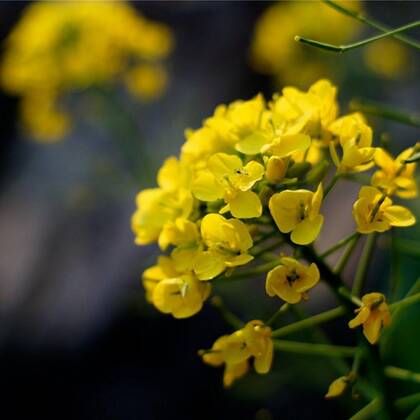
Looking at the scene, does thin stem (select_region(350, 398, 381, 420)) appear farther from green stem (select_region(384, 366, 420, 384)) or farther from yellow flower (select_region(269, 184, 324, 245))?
yellow flower (select_region(269, 184, 324, 245))

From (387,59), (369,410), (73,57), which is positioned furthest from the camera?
(387,59)

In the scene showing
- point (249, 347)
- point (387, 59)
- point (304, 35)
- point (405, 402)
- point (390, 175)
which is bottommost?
point (387, 59)

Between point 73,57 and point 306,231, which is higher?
point 306,231

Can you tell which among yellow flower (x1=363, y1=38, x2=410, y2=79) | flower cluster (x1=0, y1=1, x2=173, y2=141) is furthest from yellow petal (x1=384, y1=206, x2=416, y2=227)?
yellow flower (x1=363, y1=38, x2=410, y2=79)

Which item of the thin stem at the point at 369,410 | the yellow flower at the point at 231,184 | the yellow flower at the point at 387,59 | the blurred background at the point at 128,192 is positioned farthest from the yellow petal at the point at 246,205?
the yellow flower at the point at 387,59

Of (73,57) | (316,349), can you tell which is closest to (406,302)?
(316,349)

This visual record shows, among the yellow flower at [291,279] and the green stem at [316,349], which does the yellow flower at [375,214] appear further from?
the green stem at [316,349]

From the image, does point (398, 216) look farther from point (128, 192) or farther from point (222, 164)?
point (128, 192)

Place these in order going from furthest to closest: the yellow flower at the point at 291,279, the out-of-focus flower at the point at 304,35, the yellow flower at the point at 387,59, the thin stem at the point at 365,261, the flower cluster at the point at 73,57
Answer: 1. the yellow flower at the point at 387,59
2. the out-of-focus flower at the point at 304,35
3. the flower cluster at the point at 73,57
4. the thin stem at the point at 365,261
5. the yellow flower at the point at 291,279
